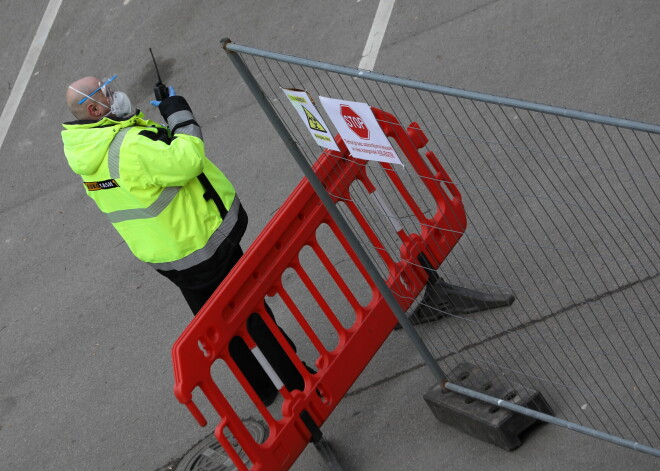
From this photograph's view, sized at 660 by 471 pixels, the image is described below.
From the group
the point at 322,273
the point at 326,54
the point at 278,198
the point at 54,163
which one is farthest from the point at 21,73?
the point at 322,273

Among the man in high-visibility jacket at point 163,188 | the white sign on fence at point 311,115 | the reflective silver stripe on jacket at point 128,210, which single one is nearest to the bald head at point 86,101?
the man in high-visibility jacket at point 163,188

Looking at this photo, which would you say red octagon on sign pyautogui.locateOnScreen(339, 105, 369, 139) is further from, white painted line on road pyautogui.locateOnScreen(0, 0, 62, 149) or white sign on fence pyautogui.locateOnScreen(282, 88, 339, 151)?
white painted line on road pyautogui.locateOnScreen(0, 0, 62, 149)

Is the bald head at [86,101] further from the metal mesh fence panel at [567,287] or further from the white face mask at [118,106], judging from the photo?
the metal mesh fence panel at [567,287]

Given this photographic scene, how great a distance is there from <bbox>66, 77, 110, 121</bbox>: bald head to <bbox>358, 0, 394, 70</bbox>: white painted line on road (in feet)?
11.8

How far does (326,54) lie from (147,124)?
3783 millimetres

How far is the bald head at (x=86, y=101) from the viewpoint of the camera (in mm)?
5465

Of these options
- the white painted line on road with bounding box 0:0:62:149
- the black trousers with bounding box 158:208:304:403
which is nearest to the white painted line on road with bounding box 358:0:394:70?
the black trousers with bounding box 158:208:304:403

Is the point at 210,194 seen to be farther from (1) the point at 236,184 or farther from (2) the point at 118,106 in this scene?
(1) the point at 236,184

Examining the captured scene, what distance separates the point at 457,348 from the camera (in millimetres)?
5793

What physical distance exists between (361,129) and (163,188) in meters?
1.54

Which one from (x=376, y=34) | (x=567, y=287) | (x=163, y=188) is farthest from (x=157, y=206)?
(x=376, y=34)

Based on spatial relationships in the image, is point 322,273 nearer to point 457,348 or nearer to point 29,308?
point 457,348

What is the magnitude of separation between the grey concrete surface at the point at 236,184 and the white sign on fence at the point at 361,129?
1.80 meters

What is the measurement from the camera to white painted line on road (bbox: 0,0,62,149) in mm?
10703
